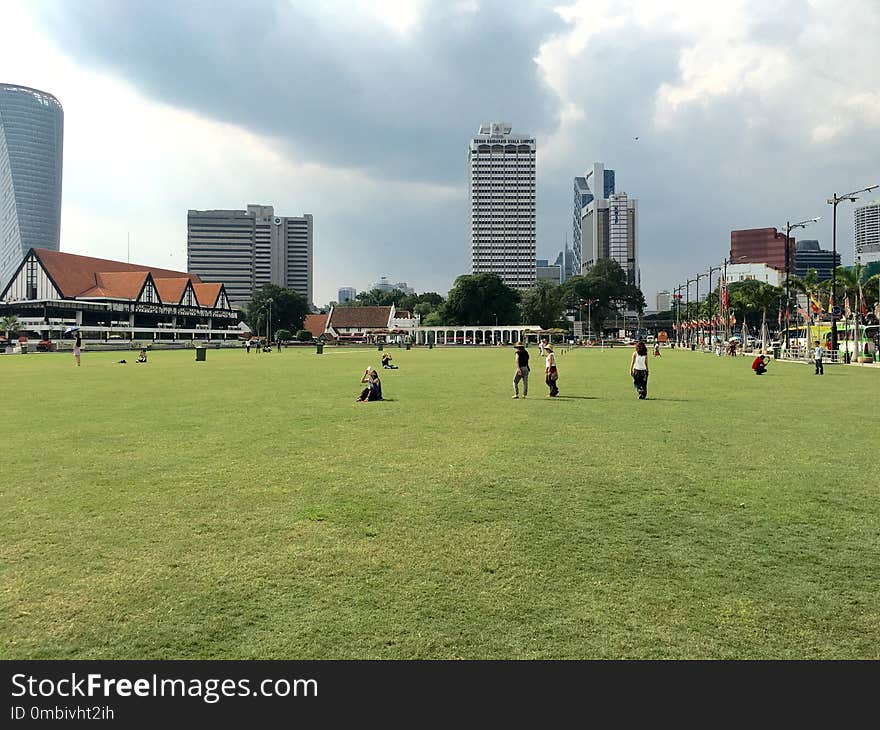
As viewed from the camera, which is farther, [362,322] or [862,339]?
[362,322]

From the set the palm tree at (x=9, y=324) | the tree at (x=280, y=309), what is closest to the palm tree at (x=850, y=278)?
the palm tree at (x=9, y=324)

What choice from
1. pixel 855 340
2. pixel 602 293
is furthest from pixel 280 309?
pixel 855 340

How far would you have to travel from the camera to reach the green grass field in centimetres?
386

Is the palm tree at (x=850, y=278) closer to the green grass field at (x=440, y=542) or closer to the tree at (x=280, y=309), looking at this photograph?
the green grass field at (x=440, y=542)

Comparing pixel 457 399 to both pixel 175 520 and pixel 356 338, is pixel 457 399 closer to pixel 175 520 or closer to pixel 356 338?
pixel 175 520

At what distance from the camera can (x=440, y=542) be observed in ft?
18.4

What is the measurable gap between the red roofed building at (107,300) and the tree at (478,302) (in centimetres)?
4686

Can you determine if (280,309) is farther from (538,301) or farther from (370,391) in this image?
(370,391)

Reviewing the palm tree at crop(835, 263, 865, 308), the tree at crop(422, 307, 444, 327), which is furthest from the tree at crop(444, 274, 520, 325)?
the palm tree at crop(835, 263, 865, 308)

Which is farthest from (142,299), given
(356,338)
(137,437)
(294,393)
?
(137,437)

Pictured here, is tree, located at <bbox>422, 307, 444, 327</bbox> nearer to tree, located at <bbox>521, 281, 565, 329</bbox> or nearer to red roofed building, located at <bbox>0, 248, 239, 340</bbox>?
tree, located at <bbox>521, 281, 565, 329</bbox>

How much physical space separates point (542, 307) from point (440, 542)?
13056cm

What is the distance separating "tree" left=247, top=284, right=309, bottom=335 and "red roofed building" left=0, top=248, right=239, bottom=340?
934 cm

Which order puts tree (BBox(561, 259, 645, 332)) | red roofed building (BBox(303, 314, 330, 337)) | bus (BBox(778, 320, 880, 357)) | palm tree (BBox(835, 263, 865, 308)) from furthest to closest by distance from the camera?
red roofed building (BBox(303, 314, 330, 337)) < tree (BBox(561, 259, 645, 332)) < palm tree (BBox(835, 263, 865, 308)) < bus (BBox(778, 320, 880, 357))
